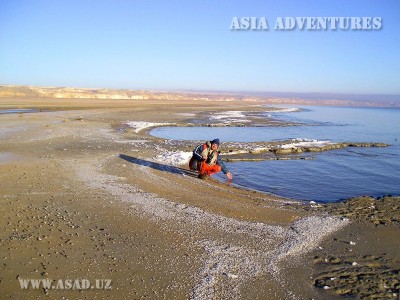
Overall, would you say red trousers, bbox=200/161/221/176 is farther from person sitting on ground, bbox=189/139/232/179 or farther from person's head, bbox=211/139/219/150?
person's head, bbox=211/139/219/150

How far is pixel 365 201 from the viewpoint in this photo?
429 inches

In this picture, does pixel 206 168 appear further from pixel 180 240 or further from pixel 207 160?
pixel 180 240

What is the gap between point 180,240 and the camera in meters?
7.40

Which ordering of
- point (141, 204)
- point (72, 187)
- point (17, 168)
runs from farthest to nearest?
1. point (17, 168)
2. point (72, 187)
3. point (141, 204)

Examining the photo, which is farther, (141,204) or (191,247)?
(141,204)

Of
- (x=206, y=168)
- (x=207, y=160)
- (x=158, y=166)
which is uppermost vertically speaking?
(x=207, y=160)

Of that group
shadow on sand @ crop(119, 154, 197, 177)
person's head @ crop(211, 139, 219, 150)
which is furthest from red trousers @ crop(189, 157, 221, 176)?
person's head @ crop(211, 139, 219, 150)

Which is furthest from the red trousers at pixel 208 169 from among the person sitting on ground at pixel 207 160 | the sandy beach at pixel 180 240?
the sandy beach at pixel 180 240

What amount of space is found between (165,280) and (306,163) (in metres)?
13.2

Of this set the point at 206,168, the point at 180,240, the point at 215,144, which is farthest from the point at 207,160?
the point at 180,240

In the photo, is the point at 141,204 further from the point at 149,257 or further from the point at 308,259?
the point at 308,259

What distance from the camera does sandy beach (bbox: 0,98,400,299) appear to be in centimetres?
579

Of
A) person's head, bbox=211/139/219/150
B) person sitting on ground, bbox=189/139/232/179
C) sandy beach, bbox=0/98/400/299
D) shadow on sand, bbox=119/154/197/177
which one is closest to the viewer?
sandy beach, bbox=0/98/400/299

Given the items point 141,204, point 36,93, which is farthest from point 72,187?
point 36,93
